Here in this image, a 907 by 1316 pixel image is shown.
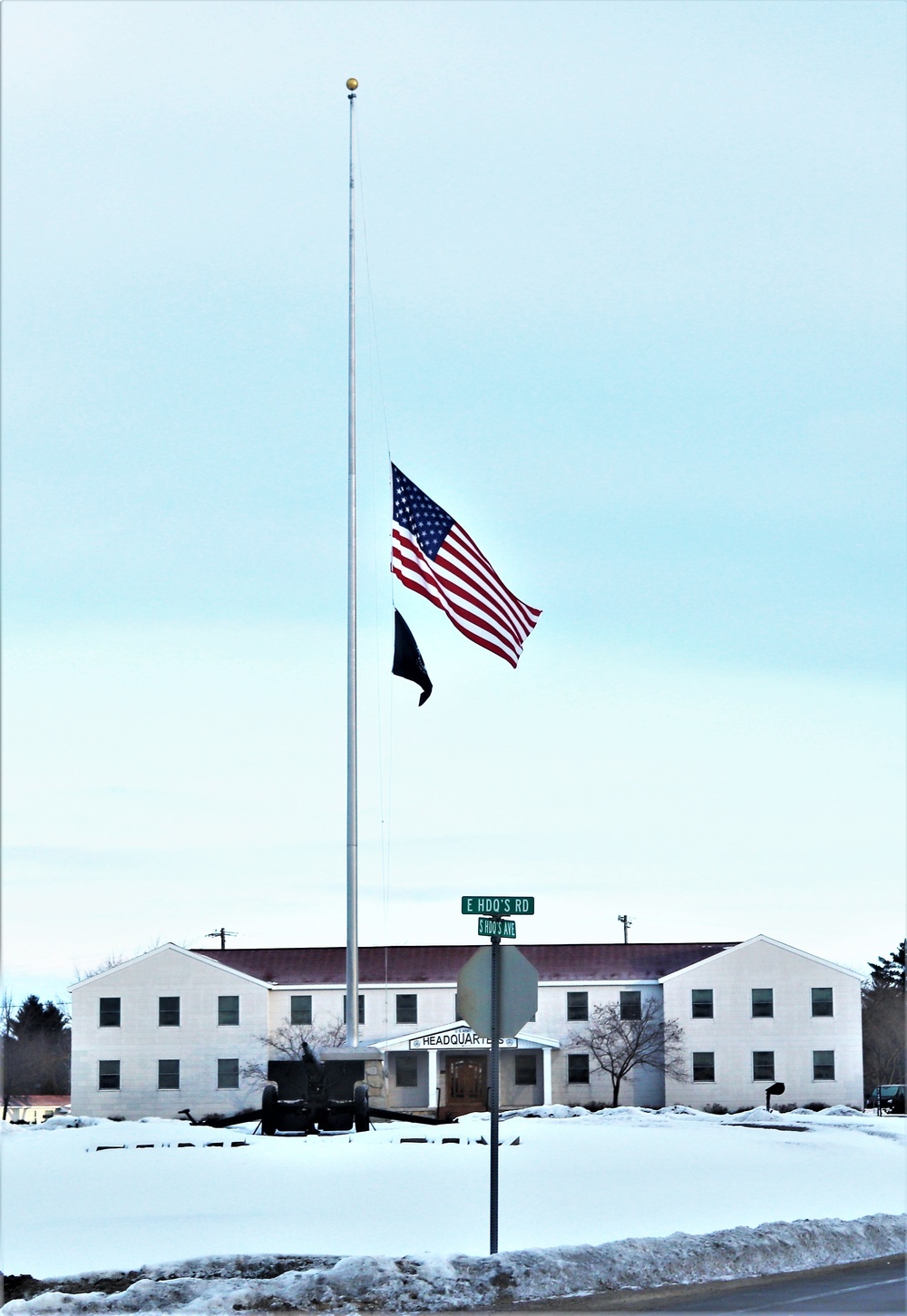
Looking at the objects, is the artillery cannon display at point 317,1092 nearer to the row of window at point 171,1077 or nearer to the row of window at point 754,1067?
the row of window at point 171,1077

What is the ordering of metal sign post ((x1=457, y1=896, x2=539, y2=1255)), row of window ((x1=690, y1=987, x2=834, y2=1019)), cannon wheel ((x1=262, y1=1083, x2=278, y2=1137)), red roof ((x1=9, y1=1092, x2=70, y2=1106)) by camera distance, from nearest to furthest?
metal sign post ((x1=457, y1=896, x2=539, y2=1255)), cannon wheel ((x1=262, y1=1083, x2=278, y2=1137)), row of window ((x1=690, y1=987, x2=834, y2=1019)), red roof ((x1=9, y1=1092, x2=70, y2=1106))

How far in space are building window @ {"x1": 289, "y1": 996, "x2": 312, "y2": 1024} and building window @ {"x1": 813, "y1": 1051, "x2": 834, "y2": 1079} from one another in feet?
60.0

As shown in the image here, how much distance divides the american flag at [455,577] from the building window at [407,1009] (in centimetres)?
3619

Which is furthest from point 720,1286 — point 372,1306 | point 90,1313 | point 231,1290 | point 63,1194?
point 63,1194

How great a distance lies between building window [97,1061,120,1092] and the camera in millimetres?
54688

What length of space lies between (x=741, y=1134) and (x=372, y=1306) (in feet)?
65.5

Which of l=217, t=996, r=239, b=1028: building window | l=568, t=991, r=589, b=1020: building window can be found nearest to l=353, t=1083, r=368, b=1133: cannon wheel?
l=217, t=996, r=239, b=1028: building window

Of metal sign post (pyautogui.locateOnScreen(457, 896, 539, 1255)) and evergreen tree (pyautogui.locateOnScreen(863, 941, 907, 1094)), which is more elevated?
metal sign post (pyautogui.locateOnScreen(457, 896, 539, 1255))

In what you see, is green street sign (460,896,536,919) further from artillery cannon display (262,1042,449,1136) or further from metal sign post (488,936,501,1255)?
artillery cannon display (262,1042,449,1136)

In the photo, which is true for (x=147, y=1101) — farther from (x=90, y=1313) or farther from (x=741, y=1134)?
(x=90, y=1313)

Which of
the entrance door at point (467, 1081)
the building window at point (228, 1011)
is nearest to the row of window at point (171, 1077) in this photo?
the building window at point (228, 1011)

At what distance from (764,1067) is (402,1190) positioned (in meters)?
40.6

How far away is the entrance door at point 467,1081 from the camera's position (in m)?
55.0

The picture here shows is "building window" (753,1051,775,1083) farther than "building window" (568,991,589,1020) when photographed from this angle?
No
